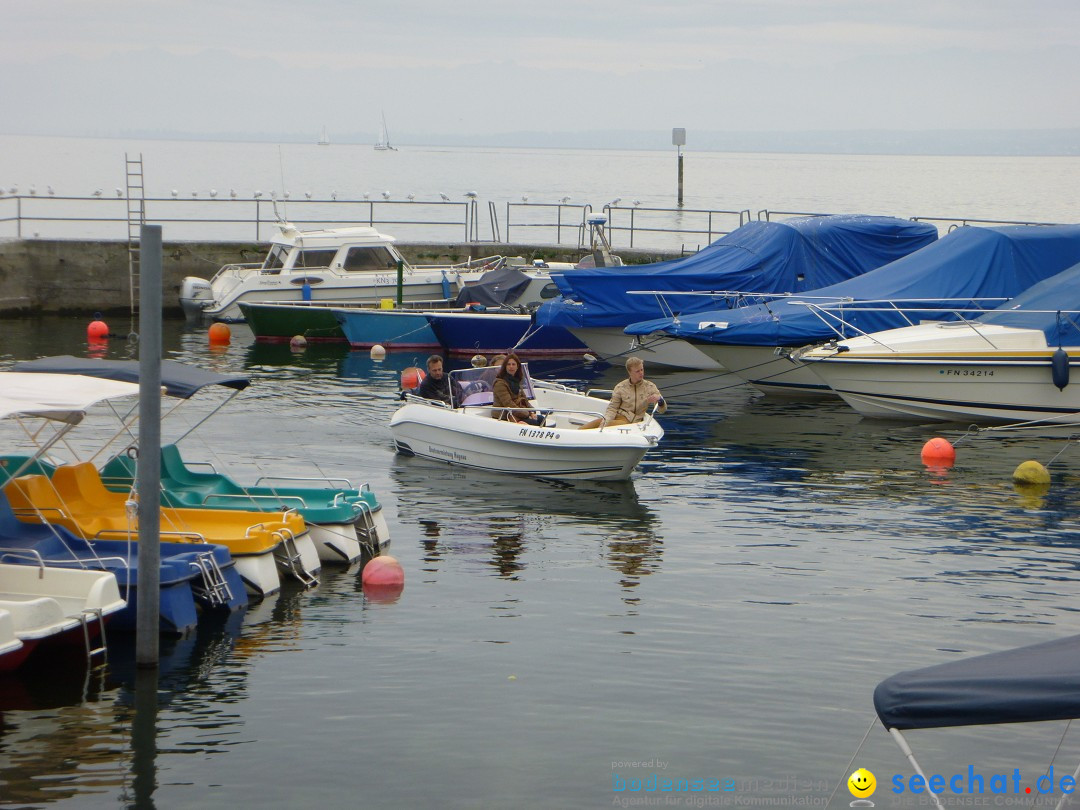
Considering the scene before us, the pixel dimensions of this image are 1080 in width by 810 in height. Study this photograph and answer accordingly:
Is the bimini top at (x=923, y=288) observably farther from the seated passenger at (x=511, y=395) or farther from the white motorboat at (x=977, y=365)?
the seated passenger at (x=511, y=395)

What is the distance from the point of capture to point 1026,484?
19.1 metres

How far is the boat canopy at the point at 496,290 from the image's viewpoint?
108 feet

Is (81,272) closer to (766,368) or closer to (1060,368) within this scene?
(766,368)

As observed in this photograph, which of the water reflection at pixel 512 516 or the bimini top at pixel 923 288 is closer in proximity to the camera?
the water reflection at pixel 512 516

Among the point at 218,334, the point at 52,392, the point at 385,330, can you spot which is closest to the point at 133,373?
the point at 52,392

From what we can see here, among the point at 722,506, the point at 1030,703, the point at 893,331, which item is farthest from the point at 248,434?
the point at 1030,703

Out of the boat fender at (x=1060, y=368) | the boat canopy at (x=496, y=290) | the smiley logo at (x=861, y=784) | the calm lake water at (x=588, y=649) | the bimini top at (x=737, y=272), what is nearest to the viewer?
the smiley logo at (x=861, y=784)

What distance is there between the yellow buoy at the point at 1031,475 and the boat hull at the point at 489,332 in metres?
13.4

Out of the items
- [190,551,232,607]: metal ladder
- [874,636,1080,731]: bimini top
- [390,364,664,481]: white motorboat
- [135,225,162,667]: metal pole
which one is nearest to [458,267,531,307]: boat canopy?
[390,364,664,481]: white motorboat

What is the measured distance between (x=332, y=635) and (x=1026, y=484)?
36.3 ft

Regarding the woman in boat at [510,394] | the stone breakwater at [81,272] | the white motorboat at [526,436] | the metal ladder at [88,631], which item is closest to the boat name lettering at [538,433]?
the white motorboat at [526,436]

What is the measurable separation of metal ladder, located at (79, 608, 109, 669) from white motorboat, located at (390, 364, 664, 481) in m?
7.96

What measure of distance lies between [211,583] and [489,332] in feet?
62.8

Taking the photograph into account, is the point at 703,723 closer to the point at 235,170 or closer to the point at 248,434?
the point at 248,434
